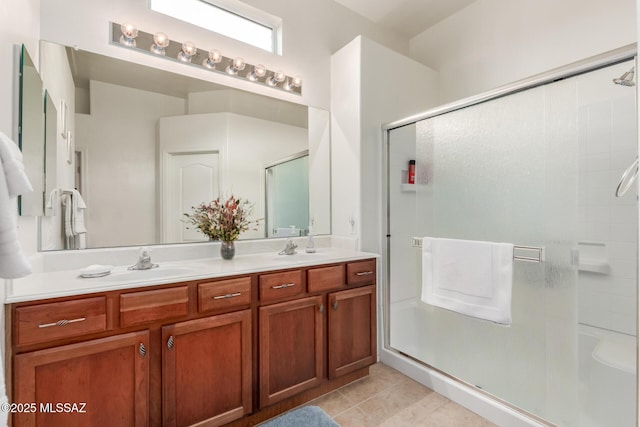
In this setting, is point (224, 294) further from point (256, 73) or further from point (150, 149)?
point (256, 73)

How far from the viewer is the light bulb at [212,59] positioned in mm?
2025

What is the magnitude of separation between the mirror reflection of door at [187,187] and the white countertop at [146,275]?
0.19 meters

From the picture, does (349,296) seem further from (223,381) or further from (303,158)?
(303,158)

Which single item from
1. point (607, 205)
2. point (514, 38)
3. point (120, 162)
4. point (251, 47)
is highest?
point (514, 38)

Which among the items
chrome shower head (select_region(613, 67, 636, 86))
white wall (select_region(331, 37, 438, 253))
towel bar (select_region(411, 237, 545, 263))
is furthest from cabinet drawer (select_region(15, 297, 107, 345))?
chrome shower head (select_region(613, 67, 636, 86))

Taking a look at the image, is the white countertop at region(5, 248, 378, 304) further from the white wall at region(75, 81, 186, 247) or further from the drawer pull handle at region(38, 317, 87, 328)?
the white wall at region(75, 81, 186, 247)

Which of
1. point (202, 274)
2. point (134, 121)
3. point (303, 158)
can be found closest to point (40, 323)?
point (202, 274)

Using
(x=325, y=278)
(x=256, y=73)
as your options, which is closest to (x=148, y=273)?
(x=325, y=278)

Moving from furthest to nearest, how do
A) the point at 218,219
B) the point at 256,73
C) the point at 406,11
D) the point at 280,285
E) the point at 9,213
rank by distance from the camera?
the point at 406,11 < the point at 256,73 < the point at 218,219 < the point at 280,285 < the point at 9,213

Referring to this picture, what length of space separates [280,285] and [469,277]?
3.48ft

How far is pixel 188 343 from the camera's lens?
1.43 meters

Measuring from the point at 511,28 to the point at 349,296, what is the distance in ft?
8.20

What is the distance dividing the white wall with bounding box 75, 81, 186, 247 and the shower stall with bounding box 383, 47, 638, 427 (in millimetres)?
1757

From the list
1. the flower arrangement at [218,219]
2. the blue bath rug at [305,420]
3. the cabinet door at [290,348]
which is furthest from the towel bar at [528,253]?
the flower arrangement at [218,219]
